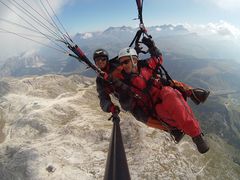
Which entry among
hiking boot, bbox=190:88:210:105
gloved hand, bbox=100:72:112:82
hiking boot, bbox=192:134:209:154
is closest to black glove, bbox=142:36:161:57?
hiking boot, bbox=190:88:210:105

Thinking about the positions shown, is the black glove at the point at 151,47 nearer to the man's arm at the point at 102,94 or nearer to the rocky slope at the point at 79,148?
the man's arm at the point at 102,94

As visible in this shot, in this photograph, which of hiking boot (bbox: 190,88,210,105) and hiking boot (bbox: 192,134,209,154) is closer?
hiking boot (bbox: 192,134,209,154)

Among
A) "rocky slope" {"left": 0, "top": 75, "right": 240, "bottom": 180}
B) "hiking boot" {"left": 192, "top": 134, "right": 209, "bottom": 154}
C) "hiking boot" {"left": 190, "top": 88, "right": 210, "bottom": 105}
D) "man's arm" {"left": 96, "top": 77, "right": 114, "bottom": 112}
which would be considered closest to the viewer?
"hiking boot" {"left": 192, "top": 134, "right": 209, "bottom": 154}

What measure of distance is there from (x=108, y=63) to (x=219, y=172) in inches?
2080

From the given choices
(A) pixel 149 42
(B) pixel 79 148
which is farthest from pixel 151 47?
(B) pixel 79 148

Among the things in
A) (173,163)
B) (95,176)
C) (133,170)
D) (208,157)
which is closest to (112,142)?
(95,176)

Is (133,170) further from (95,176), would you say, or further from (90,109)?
Answer: (90,109)

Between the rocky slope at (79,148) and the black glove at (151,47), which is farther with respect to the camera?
the rocky slope at (79,148)

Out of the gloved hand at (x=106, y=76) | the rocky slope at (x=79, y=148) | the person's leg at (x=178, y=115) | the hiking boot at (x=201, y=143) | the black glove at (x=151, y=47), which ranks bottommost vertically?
the rocky slope at (x=79, y=148)

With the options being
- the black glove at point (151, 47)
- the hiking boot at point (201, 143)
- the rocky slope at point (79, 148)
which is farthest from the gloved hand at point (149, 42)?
Answer: the rocky slope at point (79, 148)

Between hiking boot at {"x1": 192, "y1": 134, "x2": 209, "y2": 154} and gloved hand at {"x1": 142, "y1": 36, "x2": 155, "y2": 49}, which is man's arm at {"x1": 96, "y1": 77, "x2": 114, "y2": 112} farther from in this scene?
hiking boot at {"x1": 192, "y1": 134, "x2": 209, "y2": 154}

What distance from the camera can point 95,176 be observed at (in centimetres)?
3828

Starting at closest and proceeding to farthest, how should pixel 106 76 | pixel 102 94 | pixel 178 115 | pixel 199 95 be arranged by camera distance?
pixel 106 76 < pixel 178 115 < pixel 102 94 < pixel 199 95

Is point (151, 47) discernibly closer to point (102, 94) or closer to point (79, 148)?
point (102, 94)
